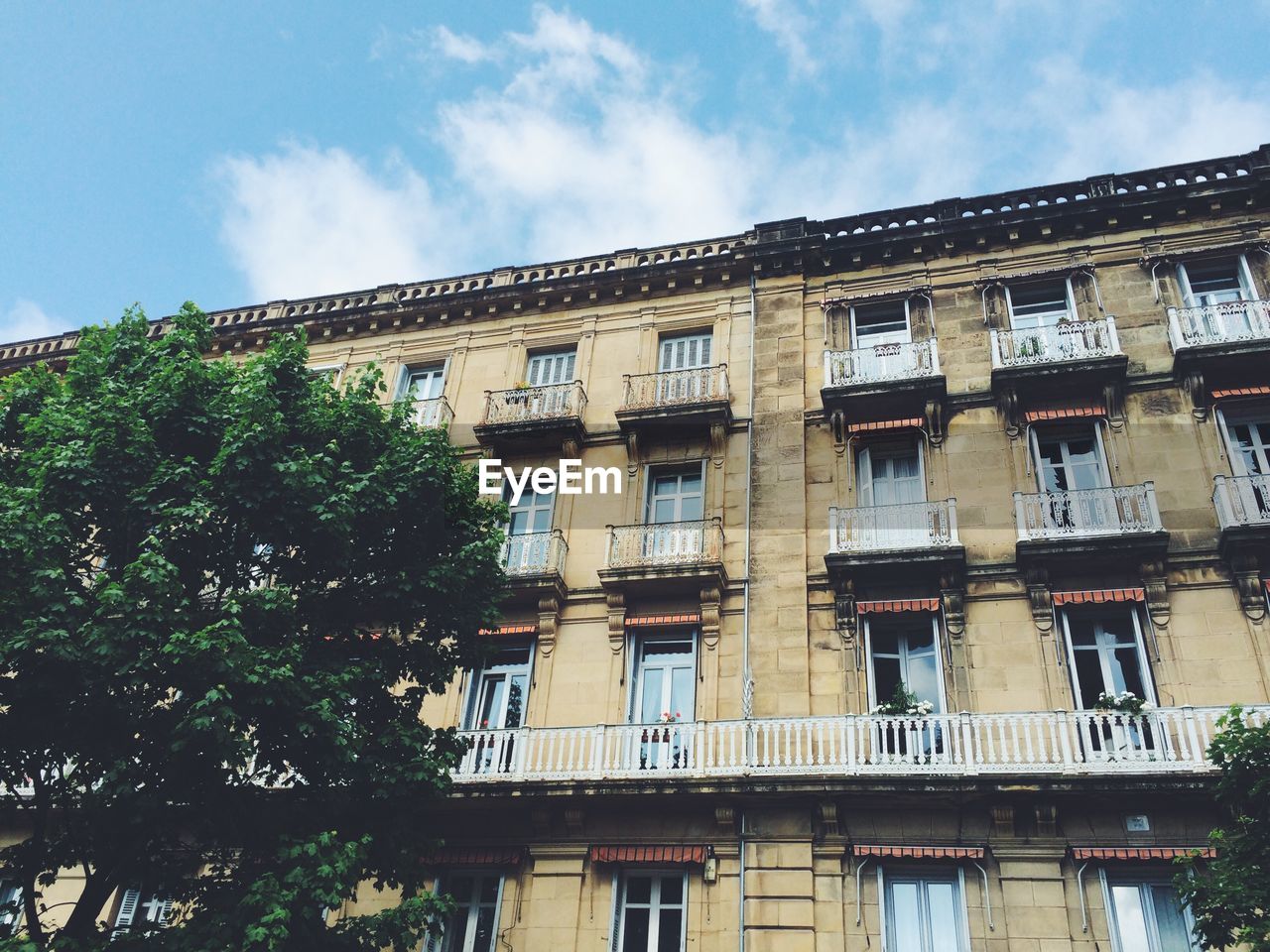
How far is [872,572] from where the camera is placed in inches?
680

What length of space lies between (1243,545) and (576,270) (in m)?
14.5

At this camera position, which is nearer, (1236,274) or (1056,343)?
(1056,343)

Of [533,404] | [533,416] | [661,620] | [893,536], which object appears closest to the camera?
[893,536]

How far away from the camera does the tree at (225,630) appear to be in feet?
38.2

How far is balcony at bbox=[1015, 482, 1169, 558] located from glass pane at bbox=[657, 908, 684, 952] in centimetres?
811

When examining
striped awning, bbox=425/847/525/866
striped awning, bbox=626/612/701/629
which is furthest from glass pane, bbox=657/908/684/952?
striped awning, bbox=626/612/701/629

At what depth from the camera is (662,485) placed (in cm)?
2011

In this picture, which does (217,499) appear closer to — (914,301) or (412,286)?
(412,286)

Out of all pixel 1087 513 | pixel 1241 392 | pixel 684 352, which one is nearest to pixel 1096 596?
pixel 1087 513

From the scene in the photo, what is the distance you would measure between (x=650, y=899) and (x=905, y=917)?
3.84m

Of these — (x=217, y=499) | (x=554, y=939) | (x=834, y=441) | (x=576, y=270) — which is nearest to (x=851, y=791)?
(x=554, y=939)

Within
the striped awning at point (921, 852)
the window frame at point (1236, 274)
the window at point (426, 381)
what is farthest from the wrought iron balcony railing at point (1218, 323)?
the window at point (426, 381)

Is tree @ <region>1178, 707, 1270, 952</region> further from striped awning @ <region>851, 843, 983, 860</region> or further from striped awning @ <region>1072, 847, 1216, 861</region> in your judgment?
striped awning @ <region>851, 843, 983, 860</region>

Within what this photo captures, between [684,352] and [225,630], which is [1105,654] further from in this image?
[225,630]
